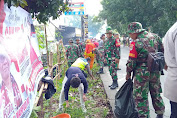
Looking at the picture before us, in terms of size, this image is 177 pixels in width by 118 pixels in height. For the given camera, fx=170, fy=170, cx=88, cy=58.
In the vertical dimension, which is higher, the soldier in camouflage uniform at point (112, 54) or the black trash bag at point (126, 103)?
the soldier in camouflage uniform at point (112, 54)

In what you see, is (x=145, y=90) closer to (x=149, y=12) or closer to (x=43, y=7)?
(x=43, y=7)

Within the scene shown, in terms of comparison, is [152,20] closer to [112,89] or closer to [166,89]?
[112,89]

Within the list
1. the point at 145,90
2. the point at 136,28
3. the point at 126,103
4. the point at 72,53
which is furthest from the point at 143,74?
the point at 72,53

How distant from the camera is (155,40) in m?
2.91

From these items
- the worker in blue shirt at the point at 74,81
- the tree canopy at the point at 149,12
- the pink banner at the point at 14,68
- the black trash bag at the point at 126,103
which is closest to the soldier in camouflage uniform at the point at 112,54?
the worker in blue shirt at the point at 74,81

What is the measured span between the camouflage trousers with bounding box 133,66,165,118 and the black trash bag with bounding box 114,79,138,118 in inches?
3.6

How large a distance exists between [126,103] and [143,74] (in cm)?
60

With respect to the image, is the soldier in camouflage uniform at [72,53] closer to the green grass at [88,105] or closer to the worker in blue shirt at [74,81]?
the green grass at [88,105]

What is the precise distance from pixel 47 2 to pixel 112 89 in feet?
11.2

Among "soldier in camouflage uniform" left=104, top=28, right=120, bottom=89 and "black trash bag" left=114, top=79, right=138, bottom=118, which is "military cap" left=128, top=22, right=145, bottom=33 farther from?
"soldier in camouflage uniform" left=104, top=28, right=120, bottom=89

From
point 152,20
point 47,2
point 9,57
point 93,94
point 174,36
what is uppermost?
point 152,20

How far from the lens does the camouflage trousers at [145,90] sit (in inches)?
114

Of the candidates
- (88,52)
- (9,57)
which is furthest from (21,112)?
(88,52)

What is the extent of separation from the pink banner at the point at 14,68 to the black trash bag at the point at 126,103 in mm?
1731
